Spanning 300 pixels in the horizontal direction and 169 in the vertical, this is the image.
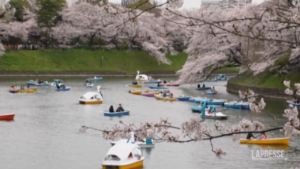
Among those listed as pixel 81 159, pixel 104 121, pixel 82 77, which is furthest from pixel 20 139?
pixel 82 77

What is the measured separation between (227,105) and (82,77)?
86.7ft

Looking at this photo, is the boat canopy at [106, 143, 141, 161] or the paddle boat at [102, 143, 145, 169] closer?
the paddle boat at [102, 143, 145, 169]

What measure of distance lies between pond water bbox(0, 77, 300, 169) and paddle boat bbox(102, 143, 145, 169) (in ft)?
1.21

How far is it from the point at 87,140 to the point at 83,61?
38428 mm

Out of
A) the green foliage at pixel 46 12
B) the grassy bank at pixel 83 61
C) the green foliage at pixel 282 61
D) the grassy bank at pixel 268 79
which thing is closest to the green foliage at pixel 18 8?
the green foliage at pixel 46 12

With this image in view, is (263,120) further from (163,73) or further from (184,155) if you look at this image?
(163,73)

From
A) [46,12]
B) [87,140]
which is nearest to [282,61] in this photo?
[87,140]

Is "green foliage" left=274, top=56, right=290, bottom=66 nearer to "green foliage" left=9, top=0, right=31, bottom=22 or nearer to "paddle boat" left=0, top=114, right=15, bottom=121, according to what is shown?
"paddle boat" left=0, top=114, right=15, bottom=121

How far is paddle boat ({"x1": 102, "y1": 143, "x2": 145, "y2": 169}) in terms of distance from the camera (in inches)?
622

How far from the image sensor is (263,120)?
2417cm

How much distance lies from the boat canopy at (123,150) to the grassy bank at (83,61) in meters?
38.3

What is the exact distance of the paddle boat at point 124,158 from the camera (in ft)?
51.8

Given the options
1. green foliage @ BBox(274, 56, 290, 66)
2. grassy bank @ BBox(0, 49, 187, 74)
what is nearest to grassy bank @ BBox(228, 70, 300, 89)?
green foliage @ BBox(274, 56, 290, 66)

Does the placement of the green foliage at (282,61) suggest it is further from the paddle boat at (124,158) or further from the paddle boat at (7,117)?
the paddle boat at (7,117)
